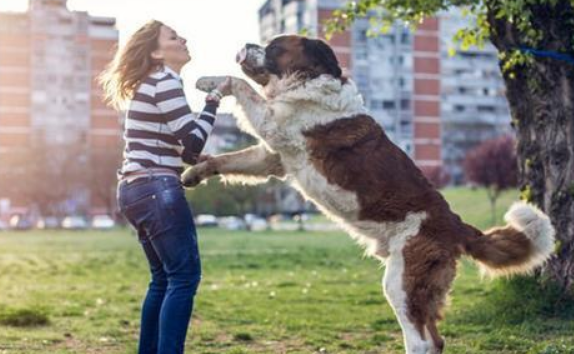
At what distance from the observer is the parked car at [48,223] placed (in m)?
75.6

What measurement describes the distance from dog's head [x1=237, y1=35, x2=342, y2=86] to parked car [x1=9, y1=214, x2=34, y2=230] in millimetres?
68720

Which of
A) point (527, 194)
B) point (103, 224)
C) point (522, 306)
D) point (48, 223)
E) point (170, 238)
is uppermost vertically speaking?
point (170, 238)

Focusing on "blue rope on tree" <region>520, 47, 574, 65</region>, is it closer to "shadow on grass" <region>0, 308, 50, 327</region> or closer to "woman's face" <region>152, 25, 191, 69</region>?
"woman's face" <region>152, 25, 191, 69</region>

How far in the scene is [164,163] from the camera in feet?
18.6

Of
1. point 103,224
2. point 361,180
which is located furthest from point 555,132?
point 103,224

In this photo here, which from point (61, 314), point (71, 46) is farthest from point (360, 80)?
point (61, 314)

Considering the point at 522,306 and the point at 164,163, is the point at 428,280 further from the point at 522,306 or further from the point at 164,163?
the point at 522,306

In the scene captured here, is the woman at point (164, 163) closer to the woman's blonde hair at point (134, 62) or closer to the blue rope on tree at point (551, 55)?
the woman's blonde hair at point (134, 62)

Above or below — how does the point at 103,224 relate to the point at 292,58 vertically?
below

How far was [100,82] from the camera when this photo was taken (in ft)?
20.5

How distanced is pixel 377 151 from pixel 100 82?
2007mm

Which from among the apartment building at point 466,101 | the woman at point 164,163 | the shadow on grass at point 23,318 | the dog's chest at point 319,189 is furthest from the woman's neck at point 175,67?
the apartment building at point 466,101

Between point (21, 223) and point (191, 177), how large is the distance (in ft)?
230

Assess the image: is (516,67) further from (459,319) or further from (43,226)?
(43,226)
